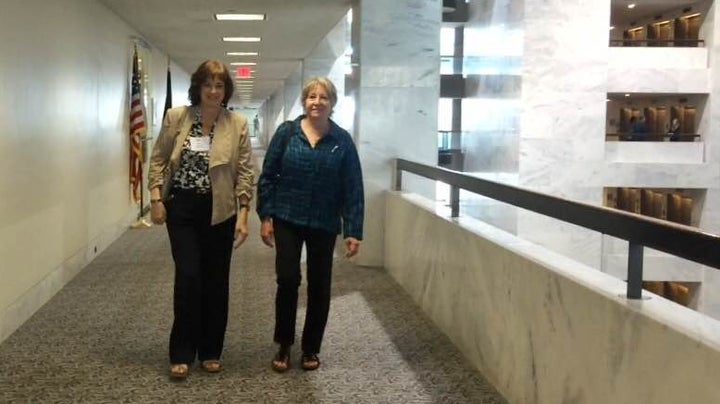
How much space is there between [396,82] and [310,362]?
4269 mm

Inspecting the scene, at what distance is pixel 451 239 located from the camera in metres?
4.93

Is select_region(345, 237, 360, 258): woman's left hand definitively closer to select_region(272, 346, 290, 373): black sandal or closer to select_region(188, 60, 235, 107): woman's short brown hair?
select_region(272, 346, 290, 373): black sandal

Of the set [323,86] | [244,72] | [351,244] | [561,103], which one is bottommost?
[351,244]

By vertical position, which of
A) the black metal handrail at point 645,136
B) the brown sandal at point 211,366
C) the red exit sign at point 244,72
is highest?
the red exit sign at point 244,72

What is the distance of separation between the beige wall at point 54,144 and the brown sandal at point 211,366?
145 centimetres

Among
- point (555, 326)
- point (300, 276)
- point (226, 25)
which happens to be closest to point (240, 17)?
point (226, 25)

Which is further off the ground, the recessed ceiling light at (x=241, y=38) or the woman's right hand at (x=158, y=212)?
the recessed ceiling light at (x=241, y=38)

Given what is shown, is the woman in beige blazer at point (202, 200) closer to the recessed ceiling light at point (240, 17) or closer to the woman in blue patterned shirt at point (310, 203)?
the woman in blue patterned shirt at point (310, 203)

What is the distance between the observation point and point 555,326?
3.25 metres

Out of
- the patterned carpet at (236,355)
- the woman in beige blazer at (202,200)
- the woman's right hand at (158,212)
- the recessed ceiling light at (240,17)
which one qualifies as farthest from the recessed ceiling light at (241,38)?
the woman's right hand at (158,212)

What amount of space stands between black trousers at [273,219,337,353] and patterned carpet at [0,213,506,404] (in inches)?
8.3

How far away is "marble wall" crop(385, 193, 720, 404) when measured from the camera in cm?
236

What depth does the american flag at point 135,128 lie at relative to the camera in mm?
10492

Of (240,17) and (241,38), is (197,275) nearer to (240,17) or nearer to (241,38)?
(240,17)
